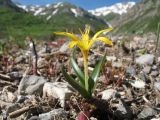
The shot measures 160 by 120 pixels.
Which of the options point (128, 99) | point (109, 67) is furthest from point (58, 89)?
point (109, 67)

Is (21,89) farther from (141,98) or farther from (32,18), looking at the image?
(32,18)

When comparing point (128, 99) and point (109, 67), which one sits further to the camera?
point (109, 67)

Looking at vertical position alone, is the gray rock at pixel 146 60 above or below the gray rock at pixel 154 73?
above

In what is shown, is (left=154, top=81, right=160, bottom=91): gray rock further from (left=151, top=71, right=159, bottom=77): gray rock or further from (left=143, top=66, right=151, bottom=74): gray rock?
(left=143, top=66, right=151, bottom=74): gray rock

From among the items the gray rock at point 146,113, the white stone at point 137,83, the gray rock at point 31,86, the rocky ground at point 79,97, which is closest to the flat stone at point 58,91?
the rocky ground at point 79,97

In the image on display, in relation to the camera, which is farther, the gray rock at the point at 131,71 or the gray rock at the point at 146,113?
the gray rock at the point at 131,71

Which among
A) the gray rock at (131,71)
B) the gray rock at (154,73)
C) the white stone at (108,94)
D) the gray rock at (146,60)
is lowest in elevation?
the white stone at (108,94)

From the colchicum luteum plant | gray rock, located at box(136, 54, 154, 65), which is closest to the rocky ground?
the colchicum luteum plant

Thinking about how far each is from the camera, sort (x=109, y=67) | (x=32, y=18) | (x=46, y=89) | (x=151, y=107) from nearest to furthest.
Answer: (x=151, y=107)
(x=46, y=89)
(x=109, y=67)
(x=32, y=18)

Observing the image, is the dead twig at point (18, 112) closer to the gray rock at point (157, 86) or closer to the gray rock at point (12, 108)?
the gray rock at point (12, 108)
